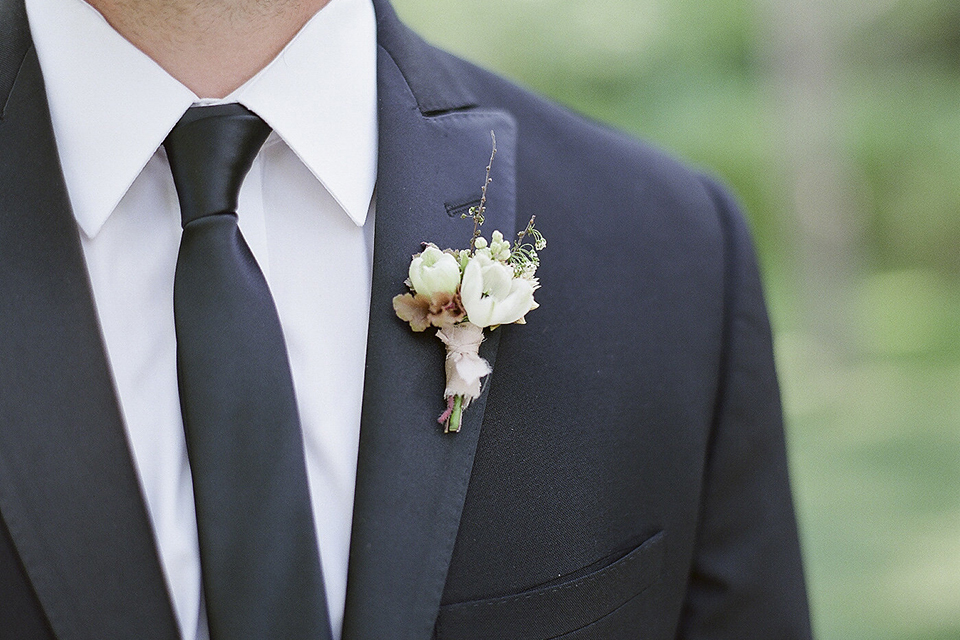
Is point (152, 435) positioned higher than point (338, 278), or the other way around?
point (338, 278)

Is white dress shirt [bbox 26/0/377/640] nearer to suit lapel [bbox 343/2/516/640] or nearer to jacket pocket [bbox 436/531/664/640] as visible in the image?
suit lapel [bbox 343/2/516/640]

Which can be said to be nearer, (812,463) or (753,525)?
(753,525)

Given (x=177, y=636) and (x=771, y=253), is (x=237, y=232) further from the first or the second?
(x=771, y=253)

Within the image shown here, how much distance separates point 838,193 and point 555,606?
33.8ft

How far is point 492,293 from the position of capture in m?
1.39

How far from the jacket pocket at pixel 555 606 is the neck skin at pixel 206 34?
855 millimetres

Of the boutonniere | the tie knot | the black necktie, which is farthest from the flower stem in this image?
the tie knot

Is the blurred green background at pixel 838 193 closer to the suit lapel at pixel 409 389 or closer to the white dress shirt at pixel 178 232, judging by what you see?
the suit lapel at pixel 409 389

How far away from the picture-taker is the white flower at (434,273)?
1367 mm

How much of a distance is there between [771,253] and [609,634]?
1160 cm

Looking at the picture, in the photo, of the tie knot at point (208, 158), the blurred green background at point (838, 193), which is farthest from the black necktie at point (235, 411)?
the blurred green background at point (838, 193)

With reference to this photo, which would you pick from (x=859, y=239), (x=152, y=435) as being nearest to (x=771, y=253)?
(x=859, y=239)

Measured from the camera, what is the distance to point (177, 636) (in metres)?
1.22

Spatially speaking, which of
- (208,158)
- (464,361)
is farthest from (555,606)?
(208,158)
